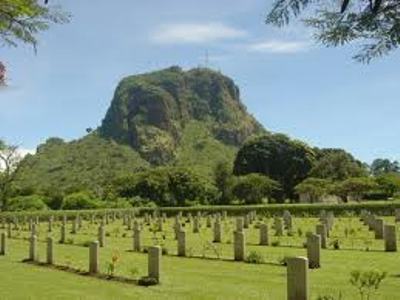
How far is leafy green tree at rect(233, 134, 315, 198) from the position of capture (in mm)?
100625

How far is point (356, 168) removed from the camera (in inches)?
3752

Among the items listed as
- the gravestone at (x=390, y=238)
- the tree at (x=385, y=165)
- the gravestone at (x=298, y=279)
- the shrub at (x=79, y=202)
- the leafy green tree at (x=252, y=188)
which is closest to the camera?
the gravestone at (x=298, y=279)

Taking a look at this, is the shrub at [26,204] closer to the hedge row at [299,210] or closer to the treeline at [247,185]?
the treeline at [247,185]

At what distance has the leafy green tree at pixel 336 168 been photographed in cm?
9388

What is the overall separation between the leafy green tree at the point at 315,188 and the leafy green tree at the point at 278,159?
10.1 meters

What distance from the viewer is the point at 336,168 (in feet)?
311

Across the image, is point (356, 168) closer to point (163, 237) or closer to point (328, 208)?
point (328, 208)

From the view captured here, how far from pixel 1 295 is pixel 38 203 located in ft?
221

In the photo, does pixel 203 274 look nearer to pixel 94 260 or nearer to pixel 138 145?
pixel 94 260

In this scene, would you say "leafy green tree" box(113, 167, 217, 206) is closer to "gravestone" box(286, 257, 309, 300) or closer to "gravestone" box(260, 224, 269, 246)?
"gravestone" box(260, 224, 269, 246)

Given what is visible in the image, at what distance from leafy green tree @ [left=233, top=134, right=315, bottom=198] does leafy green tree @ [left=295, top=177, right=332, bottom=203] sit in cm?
1012

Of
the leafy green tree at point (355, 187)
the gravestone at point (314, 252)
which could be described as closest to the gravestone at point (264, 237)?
the gravestone at point (314, 252)

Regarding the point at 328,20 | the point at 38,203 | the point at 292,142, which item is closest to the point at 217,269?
the point at 328,20

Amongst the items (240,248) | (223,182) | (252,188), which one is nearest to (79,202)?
(252,188)
